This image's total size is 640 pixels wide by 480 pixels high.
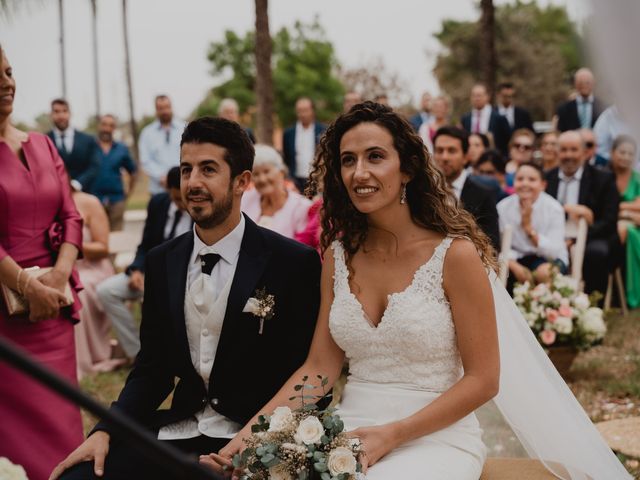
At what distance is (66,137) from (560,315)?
7200mm

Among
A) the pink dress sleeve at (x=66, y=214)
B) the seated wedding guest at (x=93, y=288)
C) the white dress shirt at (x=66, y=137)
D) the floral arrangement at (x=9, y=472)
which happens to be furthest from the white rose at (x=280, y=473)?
the white dress shirt at (x=66, y=137)

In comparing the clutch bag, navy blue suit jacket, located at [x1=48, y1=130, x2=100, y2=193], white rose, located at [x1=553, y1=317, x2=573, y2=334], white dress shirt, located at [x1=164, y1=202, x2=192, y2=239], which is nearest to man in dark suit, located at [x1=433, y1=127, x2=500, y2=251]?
white rose, located at [x1=553, y1=317, x2=573, y2=334]

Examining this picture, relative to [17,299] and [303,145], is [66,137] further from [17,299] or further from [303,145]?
[17,299]

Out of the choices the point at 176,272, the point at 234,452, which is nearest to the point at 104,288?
the point at 176,272

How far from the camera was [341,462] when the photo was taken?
7.43 feet

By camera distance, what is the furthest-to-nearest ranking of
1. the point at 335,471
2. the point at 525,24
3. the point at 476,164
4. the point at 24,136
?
1. the point at 525,24
2. the point at 476,164
3. the point at 24,136
4. the point at 335,471

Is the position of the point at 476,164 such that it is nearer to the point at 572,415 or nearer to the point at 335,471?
the point at 572,415

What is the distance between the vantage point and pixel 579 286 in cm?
686

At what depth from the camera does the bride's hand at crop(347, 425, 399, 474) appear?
2523 millimetres

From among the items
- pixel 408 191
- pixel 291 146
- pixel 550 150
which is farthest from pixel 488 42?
pixel 408 191

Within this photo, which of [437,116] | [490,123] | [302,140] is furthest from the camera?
[490,123]

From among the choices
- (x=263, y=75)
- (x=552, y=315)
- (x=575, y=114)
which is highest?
(x=263, y=75)

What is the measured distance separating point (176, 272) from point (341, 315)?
685mm

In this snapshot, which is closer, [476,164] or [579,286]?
[579,286]
